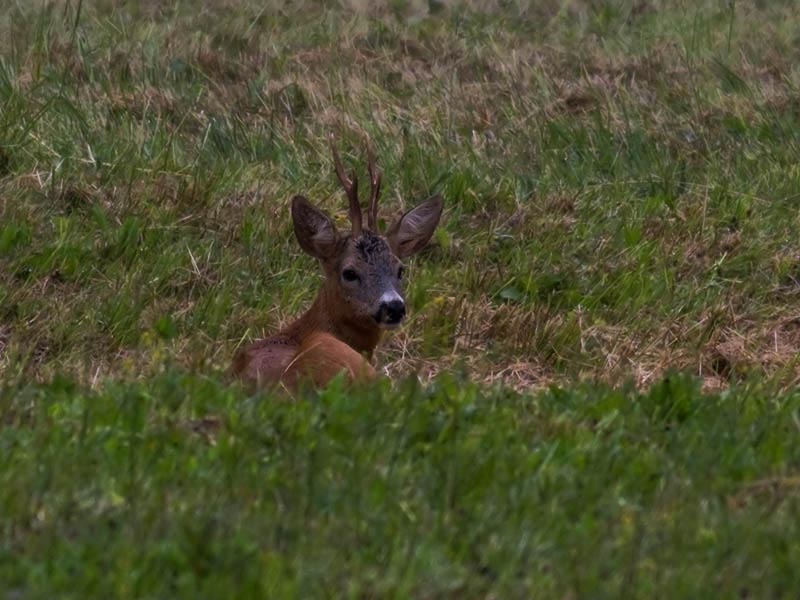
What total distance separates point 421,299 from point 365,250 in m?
0.99

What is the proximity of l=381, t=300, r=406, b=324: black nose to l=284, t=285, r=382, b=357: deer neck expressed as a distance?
0.24 meters

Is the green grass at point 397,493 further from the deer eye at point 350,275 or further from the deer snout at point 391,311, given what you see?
the deer eye at point 350,275

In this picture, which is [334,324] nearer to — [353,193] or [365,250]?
[365,250]

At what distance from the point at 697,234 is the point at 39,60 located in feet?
12.7

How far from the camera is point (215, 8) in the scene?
13.1 meters

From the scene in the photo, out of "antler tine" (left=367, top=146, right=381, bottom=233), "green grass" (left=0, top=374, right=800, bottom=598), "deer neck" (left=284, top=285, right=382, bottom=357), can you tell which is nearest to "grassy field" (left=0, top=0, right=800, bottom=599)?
"green grass" (left=0, top=374, right=800, bottom=598)

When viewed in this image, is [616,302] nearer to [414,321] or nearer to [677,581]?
[414,321]

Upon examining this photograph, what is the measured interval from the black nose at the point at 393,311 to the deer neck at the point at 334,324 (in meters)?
0.24

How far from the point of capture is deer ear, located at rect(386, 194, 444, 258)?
8.29 meters

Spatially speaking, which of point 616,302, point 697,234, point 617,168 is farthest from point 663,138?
point 616,302

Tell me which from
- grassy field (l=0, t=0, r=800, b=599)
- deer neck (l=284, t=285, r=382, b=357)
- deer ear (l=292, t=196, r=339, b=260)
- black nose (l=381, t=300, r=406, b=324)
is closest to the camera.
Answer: grassy field (l=0, t=0, r=800, b=599)

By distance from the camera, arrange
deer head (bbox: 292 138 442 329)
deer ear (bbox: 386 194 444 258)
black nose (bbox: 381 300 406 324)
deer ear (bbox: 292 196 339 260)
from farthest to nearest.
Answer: deer ear (bbox: 386 194 444 258) → deer ear (bbox: 292 196 339 260) → deer head (bbox: 292 138 442 329) → black nose (bbox: 381 300 406 324)

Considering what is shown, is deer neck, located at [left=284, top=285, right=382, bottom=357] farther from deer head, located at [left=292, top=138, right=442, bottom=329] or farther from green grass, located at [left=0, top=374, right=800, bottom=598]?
green grass, located at [left=0, top=374, right=800, bottom=598]

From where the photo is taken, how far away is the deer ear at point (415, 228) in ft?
27.2
